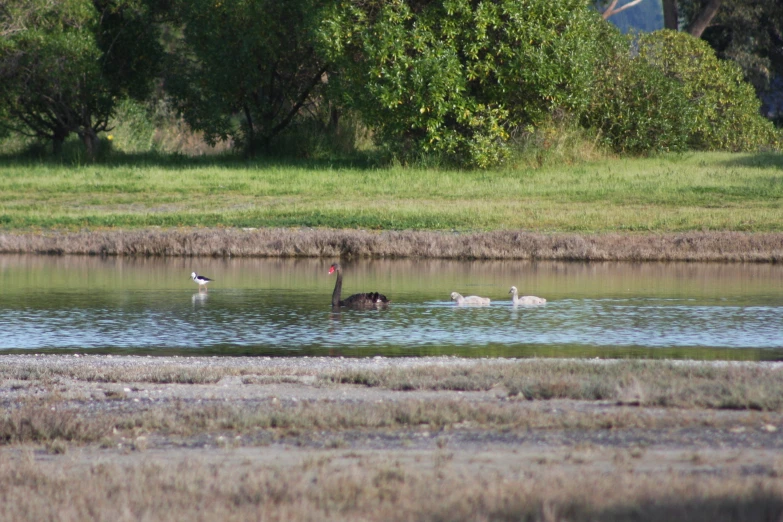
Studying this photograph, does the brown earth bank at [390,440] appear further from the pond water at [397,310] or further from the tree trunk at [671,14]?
the tree trunk at [671,14]

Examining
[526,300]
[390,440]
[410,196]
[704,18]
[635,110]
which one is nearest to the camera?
[390,440]

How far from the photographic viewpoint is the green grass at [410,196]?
25.6 meters

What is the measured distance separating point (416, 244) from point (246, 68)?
1540 centimetres

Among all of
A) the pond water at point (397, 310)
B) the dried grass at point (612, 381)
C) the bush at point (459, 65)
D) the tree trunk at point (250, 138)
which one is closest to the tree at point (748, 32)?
the bush at point (459, 65)

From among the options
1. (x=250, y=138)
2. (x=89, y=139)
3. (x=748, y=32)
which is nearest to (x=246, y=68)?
(x=250, y=138)

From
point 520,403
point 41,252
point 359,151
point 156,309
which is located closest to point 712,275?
point 156,309

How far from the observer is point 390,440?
781 centimetres

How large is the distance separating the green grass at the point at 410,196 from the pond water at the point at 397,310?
3290 mm

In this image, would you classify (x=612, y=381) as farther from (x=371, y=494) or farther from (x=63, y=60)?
(x=63, y=60)

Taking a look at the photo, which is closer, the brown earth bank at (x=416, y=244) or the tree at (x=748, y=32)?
the brown earth bank at (x=416, y=244)

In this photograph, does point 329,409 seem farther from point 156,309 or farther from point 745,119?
Answer: point 745,119

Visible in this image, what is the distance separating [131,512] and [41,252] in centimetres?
1920

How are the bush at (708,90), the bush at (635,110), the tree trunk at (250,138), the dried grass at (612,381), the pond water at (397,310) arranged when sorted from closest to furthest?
the dried grass at (612,381) → the pond water at (397,310) → the bush at (635,110) → the tree trunk at (250,138) → the bush at (708,90)

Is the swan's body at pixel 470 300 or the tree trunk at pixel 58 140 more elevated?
the tree trunk at pixel 58 140
